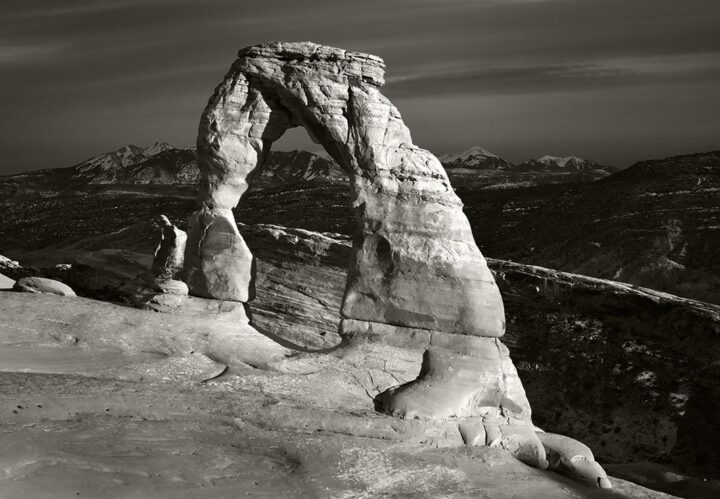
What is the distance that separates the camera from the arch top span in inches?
556

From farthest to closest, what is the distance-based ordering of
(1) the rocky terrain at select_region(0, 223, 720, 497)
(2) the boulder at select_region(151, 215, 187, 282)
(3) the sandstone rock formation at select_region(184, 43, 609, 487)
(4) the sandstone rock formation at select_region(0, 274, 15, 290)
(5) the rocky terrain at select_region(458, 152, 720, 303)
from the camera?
(5) the rocky terrain at select_region(458, 152, 720, 303), (1) the rocky terrain at select_region(0, 223, 720, 497), (4) the sandstone rock formation at select_region(0, 274, 15, 290), (2) the boulder at select_region(151, 215, 187, 282), (3) the sandstone rock formation at select_region(184, 43, 609, 487)

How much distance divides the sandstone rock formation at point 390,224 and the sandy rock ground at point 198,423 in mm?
571

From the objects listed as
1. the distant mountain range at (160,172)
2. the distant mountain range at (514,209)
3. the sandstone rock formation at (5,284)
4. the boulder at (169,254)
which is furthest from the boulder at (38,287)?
the distant mountain range at (160,172)

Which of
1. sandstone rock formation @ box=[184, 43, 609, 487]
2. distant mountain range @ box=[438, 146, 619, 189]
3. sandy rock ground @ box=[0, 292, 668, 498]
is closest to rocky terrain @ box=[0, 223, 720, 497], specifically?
sandstone rock formation @ box=[184, 43, 609, 487]

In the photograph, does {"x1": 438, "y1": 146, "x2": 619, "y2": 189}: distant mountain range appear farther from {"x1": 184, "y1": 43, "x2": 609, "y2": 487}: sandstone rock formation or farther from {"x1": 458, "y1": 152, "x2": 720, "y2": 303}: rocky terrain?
{"x1": 184, "y1": 43, "x2": 609, "y2": 487}: sandstone rock formation

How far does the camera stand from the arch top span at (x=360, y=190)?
1413cm

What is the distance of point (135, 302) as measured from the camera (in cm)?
1597

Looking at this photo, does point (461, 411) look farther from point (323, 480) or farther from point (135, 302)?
point (135, 302)

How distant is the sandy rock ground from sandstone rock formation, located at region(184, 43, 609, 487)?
571mm

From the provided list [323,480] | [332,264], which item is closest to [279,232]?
[332,264]

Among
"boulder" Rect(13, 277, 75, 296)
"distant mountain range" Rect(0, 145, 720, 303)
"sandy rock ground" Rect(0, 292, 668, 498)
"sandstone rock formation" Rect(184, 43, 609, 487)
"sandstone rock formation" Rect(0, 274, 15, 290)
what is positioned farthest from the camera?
"distant mountain range" Rect(0, 145, 720, 303)

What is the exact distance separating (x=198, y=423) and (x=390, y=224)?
4.19 meters

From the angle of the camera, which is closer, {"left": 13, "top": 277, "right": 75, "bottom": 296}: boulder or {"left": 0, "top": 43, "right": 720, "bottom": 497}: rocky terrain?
{"left": 0, "top": 43, "right": 720, "bottom": 497}: rocky terrain

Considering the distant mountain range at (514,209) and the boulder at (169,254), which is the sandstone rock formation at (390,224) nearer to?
the boulder at (169,254)
